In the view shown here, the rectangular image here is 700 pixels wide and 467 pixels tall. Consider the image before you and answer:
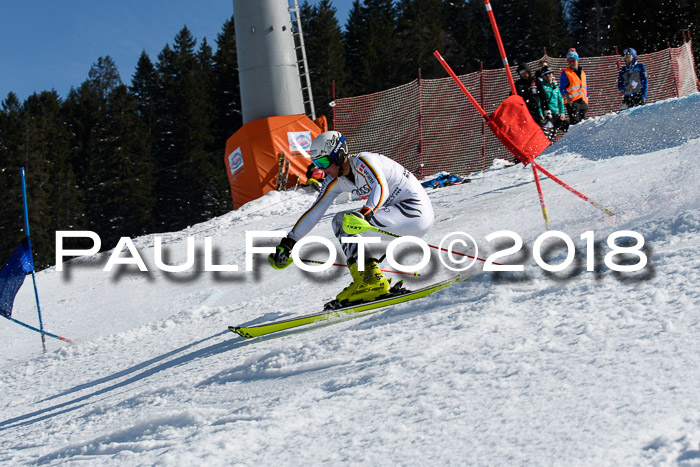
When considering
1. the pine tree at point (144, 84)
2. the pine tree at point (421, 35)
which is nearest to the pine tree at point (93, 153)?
the pine tree at point (144, 84)

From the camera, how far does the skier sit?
18.7ft

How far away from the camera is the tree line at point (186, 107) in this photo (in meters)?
42.7

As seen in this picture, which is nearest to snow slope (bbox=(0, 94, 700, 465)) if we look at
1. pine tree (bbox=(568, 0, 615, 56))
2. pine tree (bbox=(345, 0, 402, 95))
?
pine tree (bbox=(345, 0, 402, 95))

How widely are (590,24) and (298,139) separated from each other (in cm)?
5010

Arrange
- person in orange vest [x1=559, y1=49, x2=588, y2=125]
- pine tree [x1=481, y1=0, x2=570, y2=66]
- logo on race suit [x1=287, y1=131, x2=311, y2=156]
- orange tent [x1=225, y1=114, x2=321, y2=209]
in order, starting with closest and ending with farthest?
person in orange vest [x1=559, y1=49, x2=588, y2=125], orange tent [x1=225, y1=114, x2=321, y2=209], logo on race suit [x1=287, y1=131, x2=311, y2=156], pine tree [x1=481, y1=0, x2=570, y2=66]

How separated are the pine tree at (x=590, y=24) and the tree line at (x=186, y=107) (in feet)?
0.46

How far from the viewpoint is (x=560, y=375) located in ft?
10.7

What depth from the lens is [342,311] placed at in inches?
228

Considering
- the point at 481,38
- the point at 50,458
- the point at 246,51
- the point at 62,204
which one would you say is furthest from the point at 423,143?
the point at 481,38

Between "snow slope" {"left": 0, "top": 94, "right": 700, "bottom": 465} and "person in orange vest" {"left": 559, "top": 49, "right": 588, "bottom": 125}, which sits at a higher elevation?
"person in orange vest" {"left": 559, "top": 49, "right": 588, "bottom": 125}

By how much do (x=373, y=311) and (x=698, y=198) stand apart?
9.00 ft

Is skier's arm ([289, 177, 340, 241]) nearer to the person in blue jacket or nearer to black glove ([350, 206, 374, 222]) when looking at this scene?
black glove ([350, 206, 374, 222])

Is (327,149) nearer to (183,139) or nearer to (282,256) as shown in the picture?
(282,256)

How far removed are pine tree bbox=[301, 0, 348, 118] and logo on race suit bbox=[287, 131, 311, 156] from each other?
29480mm
